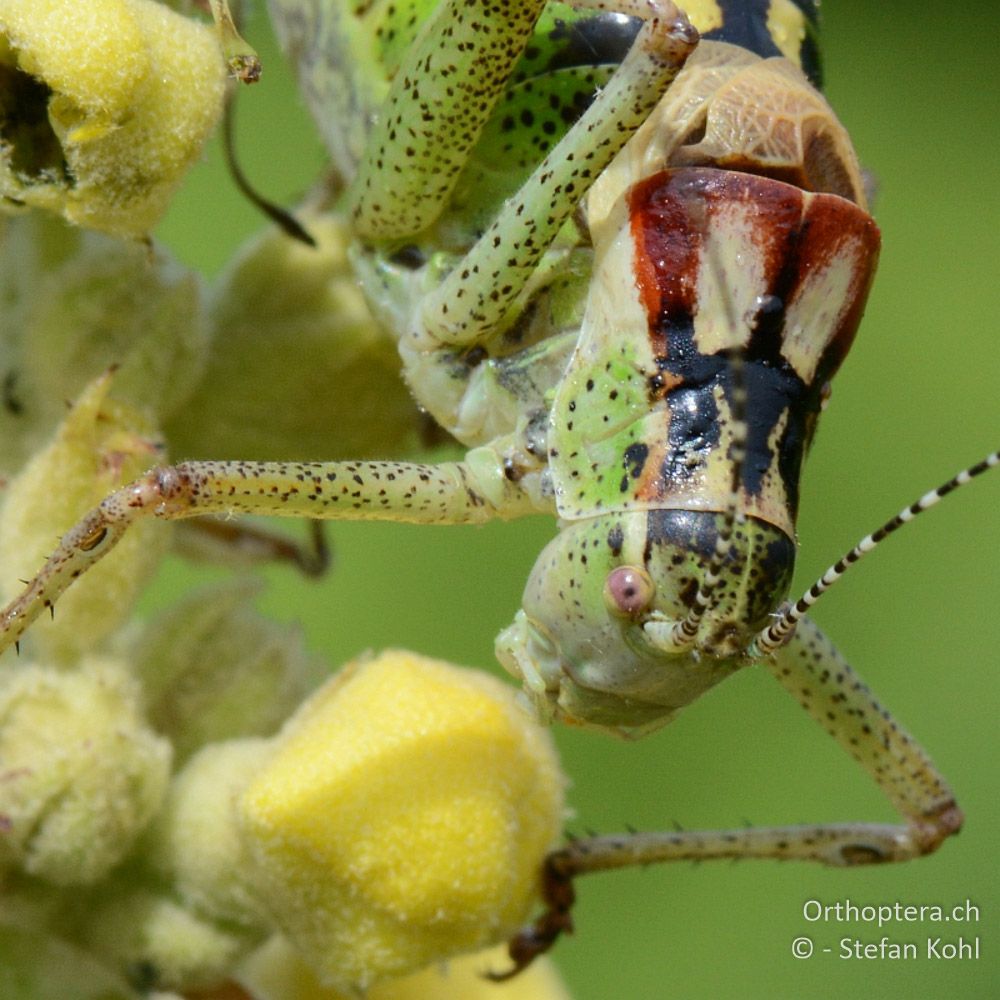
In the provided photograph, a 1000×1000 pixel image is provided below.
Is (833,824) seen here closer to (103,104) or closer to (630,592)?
(630,592)

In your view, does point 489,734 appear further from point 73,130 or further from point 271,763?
point 73,130

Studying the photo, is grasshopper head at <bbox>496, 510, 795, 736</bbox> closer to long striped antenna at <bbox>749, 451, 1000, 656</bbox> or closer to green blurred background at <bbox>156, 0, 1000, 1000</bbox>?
long striped antenna at <bbox>749, 451, 1000, 656</bbox>

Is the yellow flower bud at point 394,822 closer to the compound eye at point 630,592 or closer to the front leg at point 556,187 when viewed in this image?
the compound eye at point 630,592

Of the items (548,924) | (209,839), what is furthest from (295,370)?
(548,924)

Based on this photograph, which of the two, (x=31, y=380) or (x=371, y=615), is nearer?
(x=31, y=380)

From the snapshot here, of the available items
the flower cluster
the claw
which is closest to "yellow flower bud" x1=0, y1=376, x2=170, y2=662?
the flower cluster

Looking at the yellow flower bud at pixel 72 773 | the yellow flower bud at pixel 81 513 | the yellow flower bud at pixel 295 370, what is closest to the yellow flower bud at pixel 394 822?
the yellow flower bud at pixel 72 773

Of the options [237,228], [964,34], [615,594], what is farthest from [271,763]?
[964,34]
